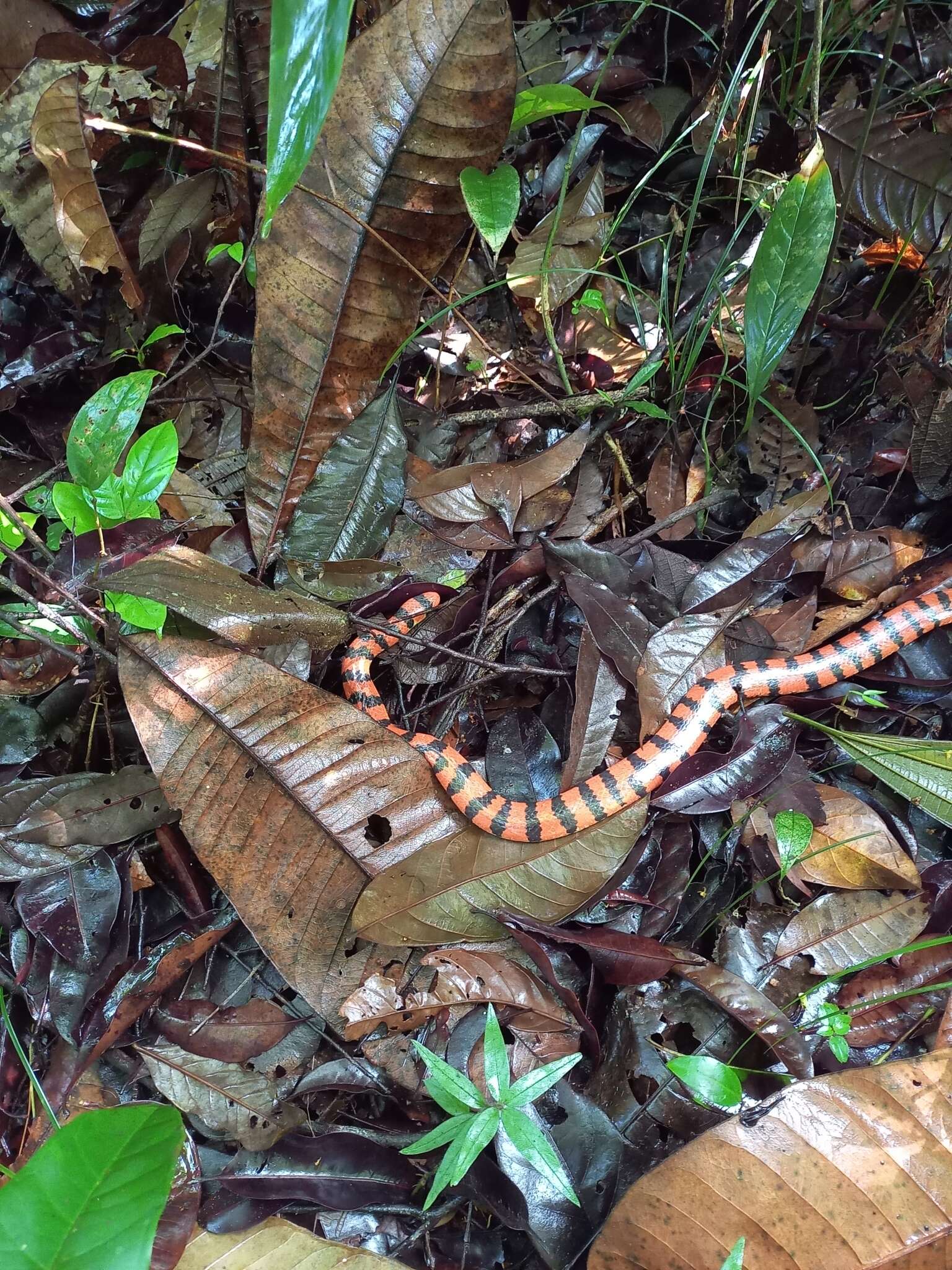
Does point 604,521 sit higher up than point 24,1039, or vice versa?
point 604,521

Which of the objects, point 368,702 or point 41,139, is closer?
point 41,139

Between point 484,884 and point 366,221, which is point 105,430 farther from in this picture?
point 484,884

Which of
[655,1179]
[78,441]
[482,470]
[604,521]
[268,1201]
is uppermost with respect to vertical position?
[78,441]

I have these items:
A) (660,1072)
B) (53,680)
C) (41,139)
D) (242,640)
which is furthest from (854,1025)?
(41,139)

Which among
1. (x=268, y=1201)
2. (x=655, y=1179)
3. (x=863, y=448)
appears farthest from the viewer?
(x=863, y=448)

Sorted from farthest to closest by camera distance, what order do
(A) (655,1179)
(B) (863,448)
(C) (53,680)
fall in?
(B) (863,448) < (C) (53,680) < (A) (655,1179)

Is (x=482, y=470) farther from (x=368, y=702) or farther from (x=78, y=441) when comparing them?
(x=78, y=441)

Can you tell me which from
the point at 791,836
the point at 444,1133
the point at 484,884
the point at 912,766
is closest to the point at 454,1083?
the point at 444,1133
